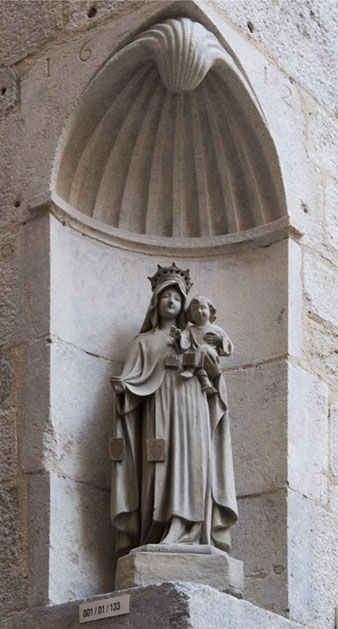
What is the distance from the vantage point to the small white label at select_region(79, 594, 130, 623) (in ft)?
14.0

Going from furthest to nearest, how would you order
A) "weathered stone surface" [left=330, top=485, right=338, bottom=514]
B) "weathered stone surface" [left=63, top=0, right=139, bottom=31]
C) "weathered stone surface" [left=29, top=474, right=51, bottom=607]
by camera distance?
1. "weathered stone surface" [left=63, top=0, right=139, bottom=31]
2. "weathered stone surface" [left=330, top=485, right=338, bottom=514]
3. "weathered stone surface" [left=29, top=474, right=51, bottom=607]

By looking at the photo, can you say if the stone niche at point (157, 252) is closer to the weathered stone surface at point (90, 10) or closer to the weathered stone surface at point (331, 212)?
the weathered stone surface at point (90, 10)

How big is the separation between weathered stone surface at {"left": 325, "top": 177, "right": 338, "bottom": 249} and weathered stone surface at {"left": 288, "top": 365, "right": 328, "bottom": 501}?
2.10ft

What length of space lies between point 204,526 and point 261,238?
123 centimetres

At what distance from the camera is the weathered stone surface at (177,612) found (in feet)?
13.6

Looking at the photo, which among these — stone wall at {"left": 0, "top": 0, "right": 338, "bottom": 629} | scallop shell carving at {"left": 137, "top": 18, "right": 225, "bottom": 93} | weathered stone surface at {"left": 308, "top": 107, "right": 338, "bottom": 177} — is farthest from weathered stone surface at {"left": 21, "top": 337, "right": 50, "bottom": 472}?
weathered stone surface at {"left": 308, "top": 107, "right": 338, "bottom": 177}

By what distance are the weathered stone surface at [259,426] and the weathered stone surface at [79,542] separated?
0.52 m

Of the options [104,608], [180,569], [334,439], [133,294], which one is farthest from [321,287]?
[104,608]

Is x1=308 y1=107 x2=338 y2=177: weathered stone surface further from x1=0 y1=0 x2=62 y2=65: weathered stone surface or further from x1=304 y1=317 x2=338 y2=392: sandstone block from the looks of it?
x1=0 y1=0 x2=62 y2=65: weathered stone surface

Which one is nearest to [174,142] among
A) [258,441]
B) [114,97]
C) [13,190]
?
[114,97]

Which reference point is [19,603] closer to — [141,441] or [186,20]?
[141,441]

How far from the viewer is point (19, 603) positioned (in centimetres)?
458

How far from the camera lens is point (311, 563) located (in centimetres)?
484

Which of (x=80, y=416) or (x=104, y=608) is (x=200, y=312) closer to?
(x=80, y=416)
